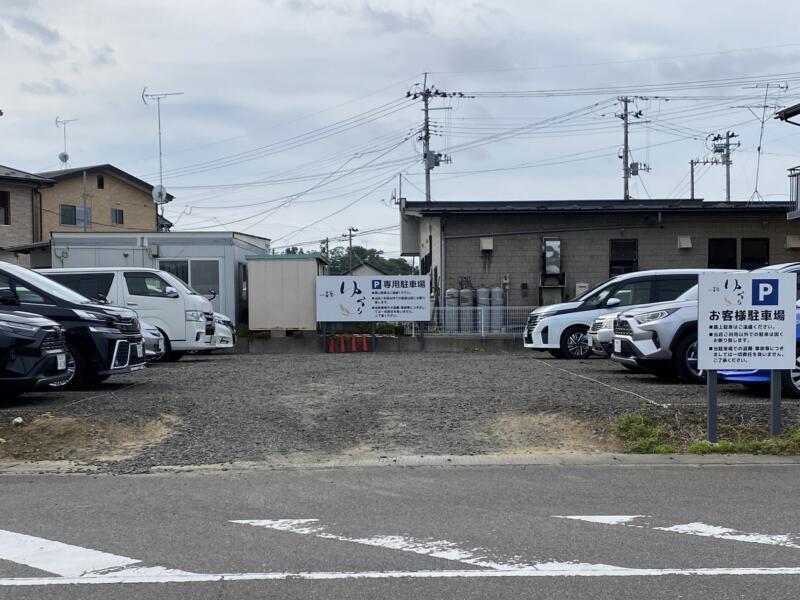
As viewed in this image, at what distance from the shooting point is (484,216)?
2419 centimetres

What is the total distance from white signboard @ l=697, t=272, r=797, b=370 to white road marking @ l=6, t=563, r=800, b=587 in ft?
11.4

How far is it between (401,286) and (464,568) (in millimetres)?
17433

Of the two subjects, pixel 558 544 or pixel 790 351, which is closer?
pixel 558 544

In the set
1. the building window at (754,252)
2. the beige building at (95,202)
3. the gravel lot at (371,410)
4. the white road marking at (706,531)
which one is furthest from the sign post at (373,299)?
the beige building at (95,202)

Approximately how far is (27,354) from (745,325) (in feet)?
24.9

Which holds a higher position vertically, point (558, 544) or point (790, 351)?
point (790, 351)

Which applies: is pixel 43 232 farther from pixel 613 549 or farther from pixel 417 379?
pixel 613 549

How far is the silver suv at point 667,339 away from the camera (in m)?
11.5

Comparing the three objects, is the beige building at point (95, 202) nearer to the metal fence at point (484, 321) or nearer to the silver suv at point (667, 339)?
the metal fence at point (484, 321)

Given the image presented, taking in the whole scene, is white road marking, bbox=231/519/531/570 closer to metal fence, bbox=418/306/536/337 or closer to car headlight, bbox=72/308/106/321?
car headlight, bbox=72/308/106/321

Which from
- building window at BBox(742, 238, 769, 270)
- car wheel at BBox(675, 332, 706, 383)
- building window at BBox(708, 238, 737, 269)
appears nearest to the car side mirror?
car wheel at BBox(675, 332, 706, 383)

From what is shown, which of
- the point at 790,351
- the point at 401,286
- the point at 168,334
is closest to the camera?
the point at 790,351

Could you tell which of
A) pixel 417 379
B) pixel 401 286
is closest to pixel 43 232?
pixel 401 286

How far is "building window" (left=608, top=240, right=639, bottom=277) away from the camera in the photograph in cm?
2447
